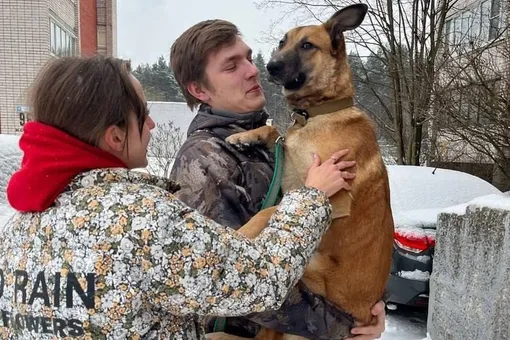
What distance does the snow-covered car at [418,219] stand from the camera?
5.35 meters

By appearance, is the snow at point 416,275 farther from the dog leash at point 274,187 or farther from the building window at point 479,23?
the building window at point 479,23

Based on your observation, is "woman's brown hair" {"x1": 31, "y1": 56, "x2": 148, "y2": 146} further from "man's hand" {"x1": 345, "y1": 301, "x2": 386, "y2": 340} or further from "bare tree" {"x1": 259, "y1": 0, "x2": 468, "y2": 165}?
"bare tree" {"x1": 259, "y1": 0, "x2": 468, "y2": 165}

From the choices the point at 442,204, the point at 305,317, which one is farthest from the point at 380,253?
the point at 442,204

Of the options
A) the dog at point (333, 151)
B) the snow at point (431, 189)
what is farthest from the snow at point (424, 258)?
the dog at point (333, 151)

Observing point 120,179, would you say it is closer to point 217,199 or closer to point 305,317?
point 217,199

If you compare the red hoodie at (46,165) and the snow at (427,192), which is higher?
the red hoodie at (46,165)

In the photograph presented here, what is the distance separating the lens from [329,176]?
1796mm

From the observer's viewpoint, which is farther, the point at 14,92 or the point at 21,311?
the point at 14,92

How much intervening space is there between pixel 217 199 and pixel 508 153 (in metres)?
8.59

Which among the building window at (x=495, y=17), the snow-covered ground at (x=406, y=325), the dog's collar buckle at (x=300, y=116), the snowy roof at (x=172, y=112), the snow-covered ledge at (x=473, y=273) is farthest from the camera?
the snowy roof at (x=172, y=112)

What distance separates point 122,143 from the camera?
1361 millimetres

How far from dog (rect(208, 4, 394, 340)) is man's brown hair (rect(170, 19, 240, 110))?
29 cm

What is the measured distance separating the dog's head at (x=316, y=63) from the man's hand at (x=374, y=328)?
95 cm

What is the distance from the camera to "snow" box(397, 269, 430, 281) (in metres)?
5.35
